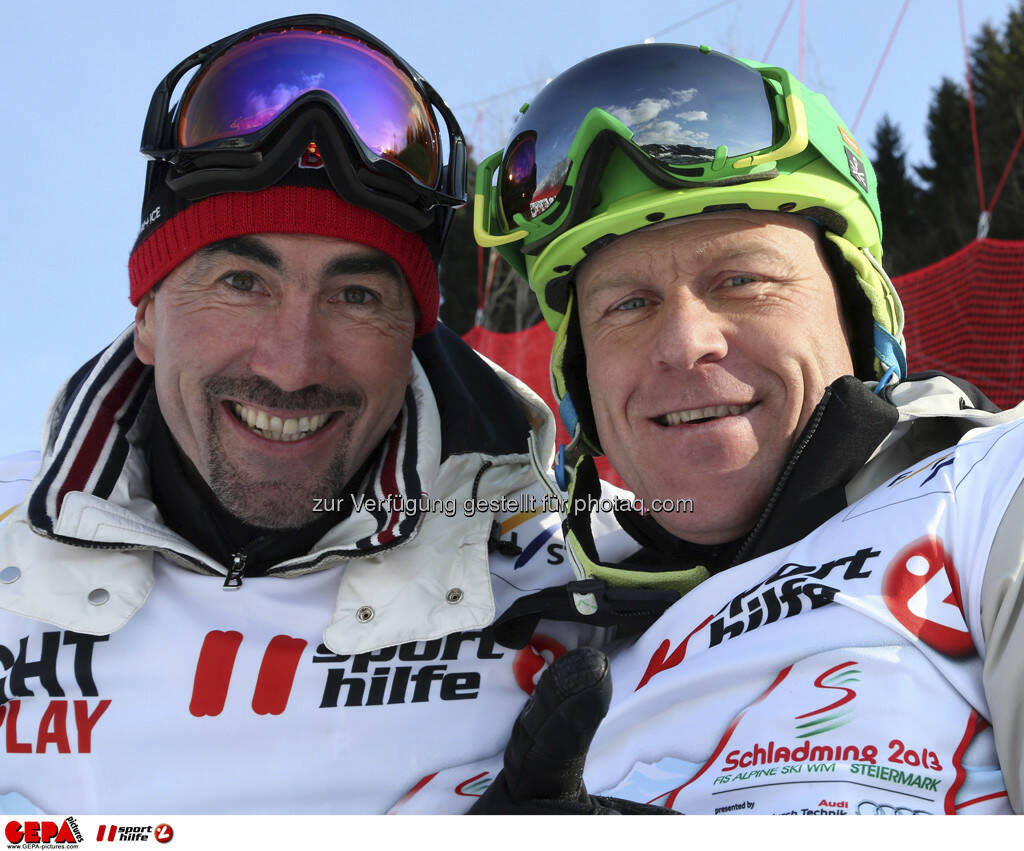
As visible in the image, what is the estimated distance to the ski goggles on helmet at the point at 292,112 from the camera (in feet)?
9.43

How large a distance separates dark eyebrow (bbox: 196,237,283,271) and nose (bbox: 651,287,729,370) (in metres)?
1.17

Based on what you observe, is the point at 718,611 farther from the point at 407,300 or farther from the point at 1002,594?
the point at 407,300

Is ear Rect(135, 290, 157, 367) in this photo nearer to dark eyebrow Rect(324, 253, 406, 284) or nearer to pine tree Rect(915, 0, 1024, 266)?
dark eyebrow Rect(324, 253, 406, 284)

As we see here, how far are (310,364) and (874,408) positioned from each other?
5.12 ft

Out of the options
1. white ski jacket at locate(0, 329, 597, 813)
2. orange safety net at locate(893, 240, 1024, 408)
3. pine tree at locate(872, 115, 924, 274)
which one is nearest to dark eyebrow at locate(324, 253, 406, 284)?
white ski jacket at locate(0, 329, 597, 813)

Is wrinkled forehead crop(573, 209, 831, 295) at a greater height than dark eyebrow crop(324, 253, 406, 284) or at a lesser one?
greater

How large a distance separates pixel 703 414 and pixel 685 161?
0.67 meters

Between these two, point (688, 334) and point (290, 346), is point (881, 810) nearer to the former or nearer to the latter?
point (688, 334)

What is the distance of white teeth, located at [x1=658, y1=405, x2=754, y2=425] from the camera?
2451 millimetres

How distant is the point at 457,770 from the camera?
2457 mm

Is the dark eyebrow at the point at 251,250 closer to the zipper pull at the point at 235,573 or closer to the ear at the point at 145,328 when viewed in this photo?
the ear at the point at 145,328

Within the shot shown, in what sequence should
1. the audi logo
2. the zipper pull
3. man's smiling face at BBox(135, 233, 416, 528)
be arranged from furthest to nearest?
man's smiling face at BBox(135, 233, 416, 528) → the zipper pull → the audi logo
